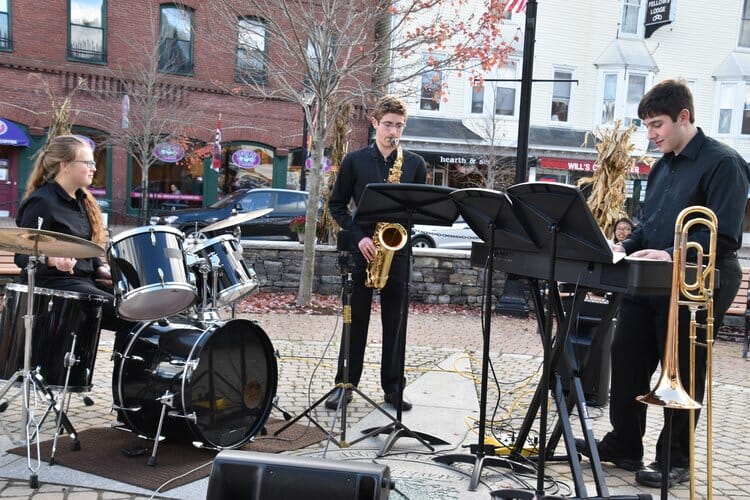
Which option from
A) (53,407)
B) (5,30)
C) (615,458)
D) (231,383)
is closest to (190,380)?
(231,383)

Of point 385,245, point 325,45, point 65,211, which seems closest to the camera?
point 65,211

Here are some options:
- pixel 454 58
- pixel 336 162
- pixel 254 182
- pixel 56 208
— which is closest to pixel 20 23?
pixel 254 182

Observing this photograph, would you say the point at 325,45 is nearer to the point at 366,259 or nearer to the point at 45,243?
the point at 366,259

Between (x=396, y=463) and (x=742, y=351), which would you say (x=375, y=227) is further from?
(x=742, y=351)

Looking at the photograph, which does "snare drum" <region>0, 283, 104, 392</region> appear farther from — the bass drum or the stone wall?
the stone wall

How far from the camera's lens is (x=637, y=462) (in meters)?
4.12

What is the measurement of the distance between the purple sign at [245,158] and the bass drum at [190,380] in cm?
1908

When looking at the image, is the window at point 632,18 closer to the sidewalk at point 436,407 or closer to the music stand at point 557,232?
the sidewalk at point 436,407

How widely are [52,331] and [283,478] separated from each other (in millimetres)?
2021

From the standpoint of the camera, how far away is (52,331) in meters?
3.88

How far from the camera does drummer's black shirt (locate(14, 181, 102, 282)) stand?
166 inches

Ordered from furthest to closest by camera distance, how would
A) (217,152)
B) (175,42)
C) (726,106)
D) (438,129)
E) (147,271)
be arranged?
1. (726,106)
2. (438,129)
3. (175,42)
4. (217,152)
5. (147,271)

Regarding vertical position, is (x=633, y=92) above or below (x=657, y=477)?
above

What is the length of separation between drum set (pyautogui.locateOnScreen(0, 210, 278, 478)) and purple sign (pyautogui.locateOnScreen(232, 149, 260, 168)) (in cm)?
1907
